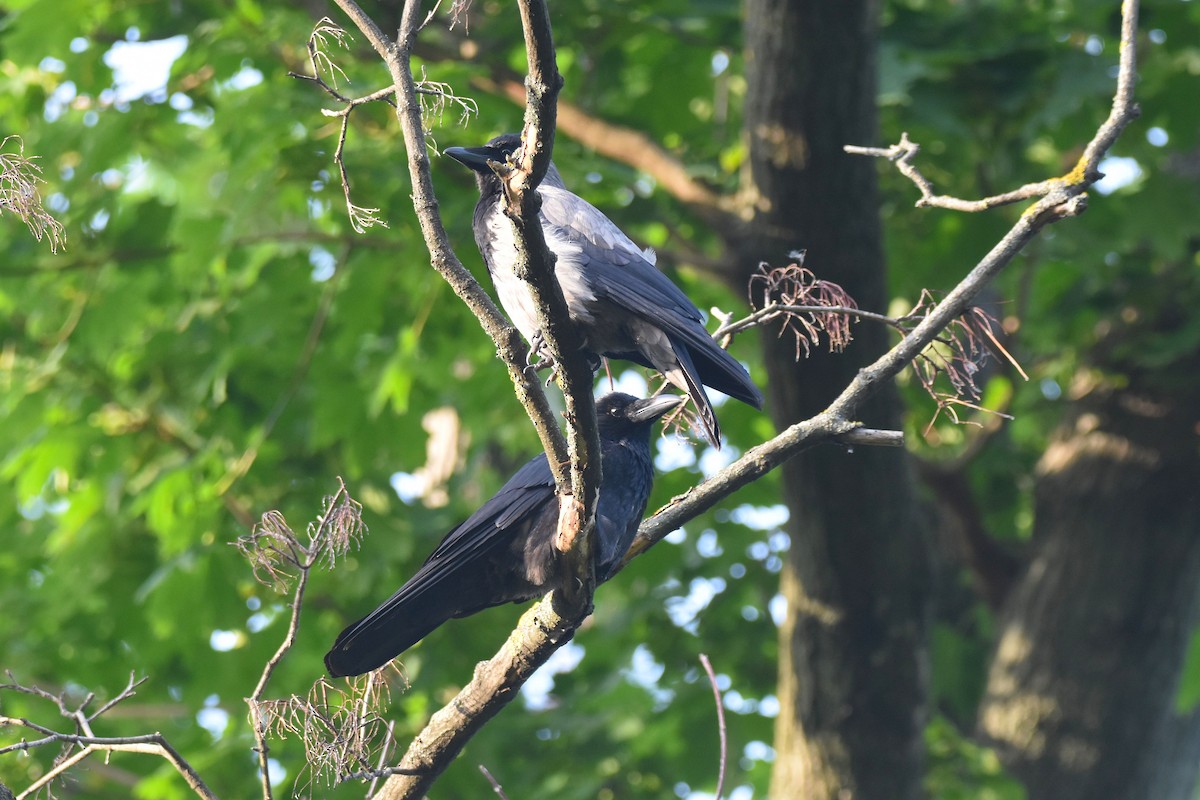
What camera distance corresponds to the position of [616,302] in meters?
3.17

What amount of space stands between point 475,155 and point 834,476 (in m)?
1.96

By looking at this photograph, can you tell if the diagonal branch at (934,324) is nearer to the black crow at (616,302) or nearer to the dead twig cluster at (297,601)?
the black crow at (616,302)

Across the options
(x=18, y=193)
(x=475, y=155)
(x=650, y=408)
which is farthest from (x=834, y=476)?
(x=18, y=193)

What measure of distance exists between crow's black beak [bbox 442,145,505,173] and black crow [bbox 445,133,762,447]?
219mm

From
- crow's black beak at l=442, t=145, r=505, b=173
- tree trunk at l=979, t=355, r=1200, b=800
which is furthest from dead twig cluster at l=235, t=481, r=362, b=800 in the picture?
tree trunk at l=979, t=355, r=1200, b=800

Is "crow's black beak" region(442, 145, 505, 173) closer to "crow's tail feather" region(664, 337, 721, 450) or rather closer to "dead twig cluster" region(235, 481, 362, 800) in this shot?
"crow's tail feather" region(664, 337, 721, 450)

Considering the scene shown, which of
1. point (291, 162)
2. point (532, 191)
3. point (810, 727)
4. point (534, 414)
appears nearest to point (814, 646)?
point (810, 727)

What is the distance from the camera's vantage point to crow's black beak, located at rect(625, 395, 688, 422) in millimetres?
3596

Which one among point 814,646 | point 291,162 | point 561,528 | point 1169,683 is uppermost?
point 561,528

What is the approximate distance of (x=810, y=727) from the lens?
5.25 meters

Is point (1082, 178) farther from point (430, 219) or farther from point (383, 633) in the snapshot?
point (383, 633)

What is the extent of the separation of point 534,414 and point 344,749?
2.43 feet

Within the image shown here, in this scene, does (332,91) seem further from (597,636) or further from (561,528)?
(597,636)

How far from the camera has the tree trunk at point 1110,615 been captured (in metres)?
5.92
